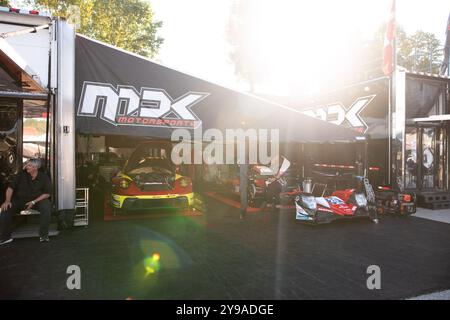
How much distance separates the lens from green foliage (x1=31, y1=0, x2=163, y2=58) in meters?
15.4

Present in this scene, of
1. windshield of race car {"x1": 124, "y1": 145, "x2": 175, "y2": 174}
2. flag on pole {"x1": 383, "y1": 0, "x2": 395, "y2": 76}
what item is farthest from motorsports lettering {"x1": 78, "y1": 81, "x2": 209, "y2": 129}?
flag on pole {"x1": 383, "y1": 0, "x2": 395, "y2": 76}

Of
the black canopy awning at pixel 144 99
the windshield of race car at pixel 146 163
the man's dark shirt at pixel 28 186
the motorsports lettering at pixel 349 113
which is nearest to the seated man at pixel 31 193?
the man's dark shirt at pixel 28 186

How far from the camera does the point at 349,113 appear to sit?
394 inches

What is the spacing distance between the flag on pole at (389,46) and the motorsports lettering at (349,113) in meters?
0.88

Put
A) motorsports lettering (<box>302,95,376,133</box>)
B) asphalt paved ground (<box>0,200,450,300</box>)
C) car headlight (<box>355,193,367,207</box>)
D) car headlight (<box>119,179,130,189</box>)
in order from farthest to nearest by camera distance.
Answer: motorsports lettering (<box>302,95,376,133</box>)
car headlight (<box>355,193,367,207</box>)
car headlight (<box>119,179,130,189</box>)
asphalt paved ground (<box>0,200,450,300</box>)

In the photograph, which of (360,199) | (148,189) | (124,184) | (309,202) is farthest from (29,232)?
(360,199)

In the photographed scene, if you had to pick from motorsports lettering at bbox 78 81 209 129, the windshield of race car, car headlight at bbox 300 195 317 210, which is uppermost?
motorsports lettering at bbox 78 81 209 129

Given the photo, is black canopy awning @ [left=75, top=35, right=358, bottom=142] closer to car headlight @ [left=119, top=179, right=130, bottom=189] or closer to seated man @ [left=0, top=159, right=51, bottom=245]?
seated man @ [left=0, top=159, right=51, bottom=245]

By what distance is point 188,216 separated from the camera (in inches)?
293

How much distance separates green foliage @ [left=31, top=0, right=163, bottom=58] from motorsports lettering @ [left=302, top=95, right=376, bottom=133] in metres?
12.6

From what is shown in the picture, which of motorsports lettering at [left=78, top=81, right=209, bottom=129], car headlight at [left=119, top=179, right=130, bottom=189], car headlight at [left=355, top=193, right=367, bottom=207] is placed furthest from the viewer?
car headlight at [left=355, top=193, right=367, bottom=207]

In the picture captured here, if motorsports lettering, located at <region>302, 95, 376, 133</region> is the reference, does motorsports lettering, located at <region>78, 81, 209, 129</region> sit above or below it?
below

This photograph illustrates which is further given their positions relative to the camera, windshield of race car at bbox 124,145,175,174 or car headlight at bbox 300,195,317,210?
windshield of race car at bbox 124,145,175,174
